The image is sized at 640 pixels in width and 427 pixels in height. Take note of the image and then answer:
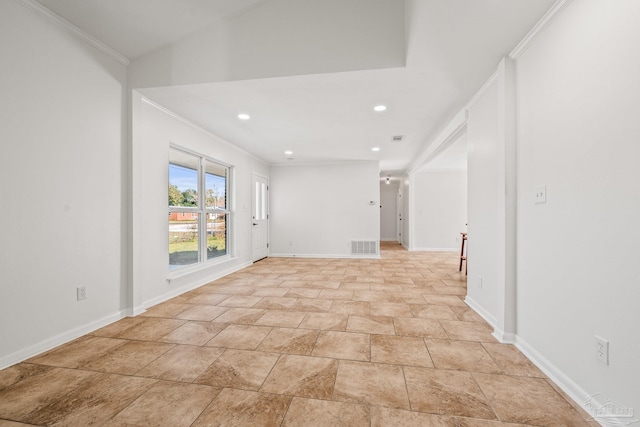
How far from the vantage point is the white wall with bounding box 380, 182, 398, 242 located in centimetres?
1138

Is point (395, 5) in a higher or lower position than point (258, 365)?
higher

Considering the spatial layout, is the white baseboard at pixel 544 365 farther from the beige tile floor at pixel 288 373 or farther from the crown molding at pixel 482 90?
the crown molding at pixel 482 90

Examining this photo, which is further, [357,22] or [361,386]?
[357,22]

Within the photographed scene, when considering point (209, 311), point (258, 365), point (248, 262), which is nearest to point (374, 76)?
point (258, 365)

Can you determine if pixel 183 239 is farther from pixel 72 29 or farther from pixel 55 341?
pixel 72 29

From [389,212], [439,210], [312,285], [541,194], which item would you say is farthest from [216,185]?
[389,212]

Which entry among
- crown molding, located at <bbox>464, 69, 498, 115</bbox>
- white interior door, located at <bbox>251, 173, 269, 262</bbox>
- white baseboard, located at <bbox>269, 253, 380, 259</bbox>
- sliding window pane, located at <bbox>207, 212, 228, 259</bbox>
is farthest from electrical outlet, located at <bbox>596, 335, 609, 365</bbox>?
white interior door, located at <bbox>251, 173, 269, 262</bbox>

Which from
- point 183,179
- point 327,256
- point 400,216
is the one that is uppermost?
point 183,179

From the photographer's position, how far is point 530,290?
2102 mm

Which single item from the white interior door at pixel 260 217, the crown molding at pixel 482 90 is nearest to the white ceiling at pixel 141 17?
the crown molding at pixel 482 90

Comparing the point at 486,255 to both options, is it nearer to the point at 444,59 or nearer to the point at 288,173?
the point at 444,59

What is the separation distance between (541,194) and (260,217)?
5800 mm

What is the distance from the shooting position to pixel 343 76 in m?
2.71

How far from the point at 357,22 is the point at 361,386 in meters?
3.07
